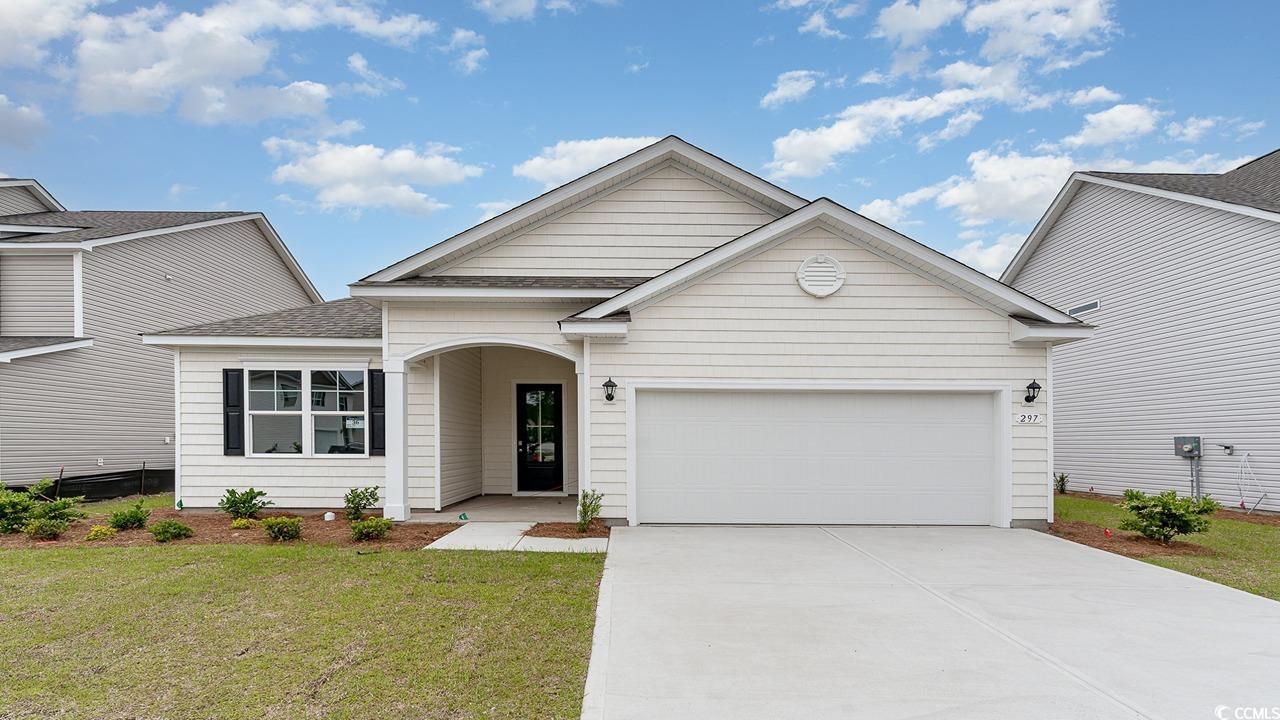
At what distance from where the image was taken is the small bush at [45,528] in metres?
8.52

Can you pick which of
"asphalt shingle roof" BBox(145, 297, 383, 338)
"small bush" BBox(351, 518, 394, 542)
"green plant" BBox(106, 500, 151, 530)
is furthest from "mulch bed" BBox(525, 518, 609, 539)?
"green plant" BBox(106, 500, 151, 530)

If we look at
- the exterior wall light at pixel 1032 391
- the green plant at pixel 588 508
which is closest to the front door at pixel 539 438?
the green plant at pixel 588 508

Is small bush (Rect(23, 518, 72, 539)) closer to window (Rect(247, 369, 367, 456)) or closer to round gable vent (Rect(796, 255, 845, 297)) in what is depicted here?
window (Rect(247, 369, 367, 456))

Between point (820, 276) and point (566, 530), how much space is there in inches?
192

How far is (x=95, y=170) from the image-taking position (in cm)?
2295

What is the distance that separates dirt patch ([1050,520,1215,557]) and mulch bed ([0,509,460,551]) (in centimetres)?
825

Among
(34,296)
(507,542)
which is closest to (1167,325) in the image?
(507,542)

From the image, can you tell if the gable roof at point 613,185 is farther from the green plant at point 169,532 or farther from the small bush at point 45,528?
the small bush at point 45,528

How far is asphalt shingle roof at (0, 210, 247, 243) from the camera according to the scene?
48.1 ft

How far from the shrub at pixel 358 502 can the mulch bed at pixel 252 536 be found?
0.19m

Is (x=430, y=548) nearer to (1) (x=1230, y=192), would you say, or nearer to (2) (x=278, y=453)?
(2) (x=278, y=453)

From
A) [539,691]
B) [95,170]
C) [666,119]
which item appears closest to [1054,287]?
[666,119]

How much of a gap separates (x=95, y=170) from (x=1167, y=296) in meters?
31.0

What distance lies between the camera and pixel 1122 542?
8719 mm
